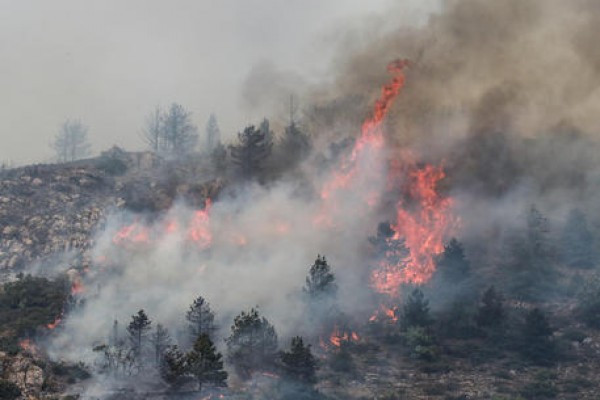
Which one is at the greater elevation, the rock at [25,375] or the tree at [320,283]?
the tree at [320,283]

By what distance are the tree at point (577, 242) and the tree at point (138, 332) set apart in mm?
46394

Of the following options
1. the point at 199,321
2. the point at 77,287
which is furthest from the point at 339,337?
the point at 77,287

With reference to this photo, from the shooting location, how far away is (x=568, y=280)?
192 feet

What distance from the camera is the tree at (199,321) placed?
1799 inches

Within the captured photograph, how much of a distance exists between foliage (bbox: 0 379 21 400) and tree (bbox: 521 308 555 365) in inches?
1497

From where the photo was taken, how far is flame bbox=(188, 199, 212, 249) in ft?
212

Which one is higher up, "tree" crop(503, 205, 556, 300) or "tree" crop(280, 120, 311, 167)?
"tree" crop(280, 120, 311, 167)

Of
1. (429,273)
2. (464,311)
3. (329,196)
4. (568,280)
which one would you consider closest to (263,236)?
(329,196)

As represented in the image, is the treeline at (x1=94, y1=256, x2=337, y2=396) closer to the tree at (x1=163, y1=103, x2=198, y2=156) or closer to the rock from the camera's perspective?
the rock

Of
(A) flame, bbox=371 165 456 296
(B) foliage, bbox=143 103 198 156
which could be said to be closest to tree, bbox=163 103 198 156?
(B) foliage, bbox=143 103 198 156

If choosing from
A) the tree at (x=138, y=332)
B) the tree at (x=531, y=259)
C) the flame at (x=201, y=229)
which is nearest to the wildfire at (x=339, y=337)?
the tree at (x=138, y=332)

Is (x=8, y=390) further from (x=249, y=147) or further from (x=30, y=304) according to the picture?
Result: (x=249, y=147)

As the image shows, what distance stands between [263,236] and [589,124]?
5559cm

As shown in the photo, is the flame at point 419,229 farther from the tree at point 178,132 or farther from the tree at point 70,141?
the tree at point 70,141
